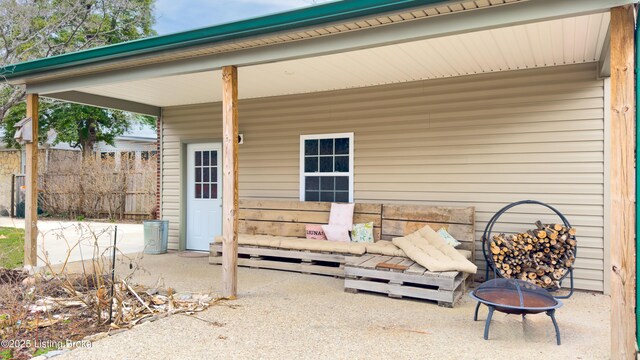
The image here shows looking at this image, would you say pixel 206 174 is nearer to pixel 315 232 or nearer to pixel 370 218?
pixel 315 232

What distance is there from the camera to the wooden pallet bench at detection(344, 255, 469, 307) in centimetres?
467

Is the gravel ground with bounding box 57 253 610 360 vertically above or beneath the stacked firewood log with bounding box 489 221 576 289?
beneath

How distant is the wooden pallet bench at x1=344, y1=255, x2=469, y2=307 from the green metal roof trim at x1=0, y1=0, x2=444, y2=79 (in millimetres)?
2690

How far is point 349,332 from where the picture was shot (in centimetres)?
388

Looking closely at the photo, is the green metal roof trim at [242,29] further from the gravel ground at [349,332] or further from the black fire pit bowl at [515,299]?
the gravel ground at [349,332]

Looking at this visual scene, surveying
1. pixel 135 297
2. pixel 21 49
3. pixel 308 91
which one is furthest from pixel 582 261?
Answer: pixel 21 49

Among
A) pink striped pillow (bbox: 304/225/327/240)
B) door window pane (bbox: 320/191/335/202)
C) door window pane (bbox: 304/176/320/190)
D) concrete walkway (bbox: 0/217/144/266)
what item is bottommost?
concrete walkway (bbox: 0/217/144/266)

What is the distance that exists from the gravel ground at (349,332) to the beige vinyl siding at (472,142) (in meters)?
1.23

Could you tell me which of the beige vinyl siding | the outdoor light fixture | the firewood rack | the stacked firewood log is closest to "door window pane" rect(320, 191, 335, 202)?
the beige vinyl siding

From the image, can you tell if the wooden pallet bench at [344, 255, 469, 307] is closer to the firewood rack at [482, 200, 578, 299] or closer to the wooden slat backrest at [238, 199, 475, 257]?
the firewood rack at [482, 200, 578, 299]

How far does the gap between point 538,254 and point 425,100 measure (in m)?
2.46

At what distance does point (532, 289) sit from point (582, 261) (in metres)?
1.82

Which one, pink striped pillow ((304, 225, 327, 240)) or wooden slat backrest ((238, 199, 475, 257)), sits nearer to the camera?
wooden slat backrest ((238, 199, 475, 257))

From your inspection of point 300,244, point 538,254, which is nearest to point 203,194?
point 300,244
